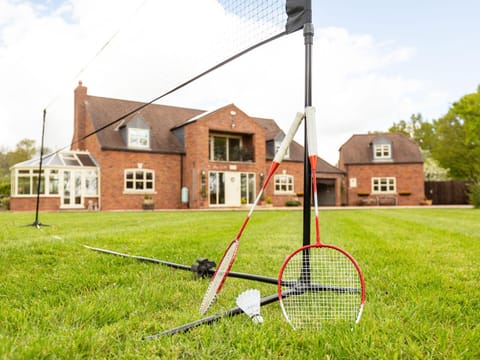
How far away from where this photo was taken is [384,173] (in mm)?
30391

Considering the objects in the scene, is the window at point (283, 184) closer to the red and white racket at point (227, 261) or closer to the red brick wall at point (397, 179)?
the red brick wall at point (397, 179)

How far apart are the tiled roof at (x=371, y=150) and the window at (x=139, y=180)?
16.9m

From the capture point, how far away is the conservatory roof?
20.8m

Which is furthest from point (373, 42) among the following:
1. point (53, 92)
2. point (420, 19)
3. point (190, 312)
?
point (190, 312)

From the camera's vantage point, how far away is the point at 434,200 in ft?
104

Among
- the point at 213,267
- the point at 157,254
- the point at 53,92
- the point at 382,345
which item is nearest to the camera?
the point at 382,345

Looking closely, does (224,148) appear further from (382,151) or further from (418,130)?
(418,130)

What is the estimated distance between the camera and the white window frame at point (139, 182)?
842 inches

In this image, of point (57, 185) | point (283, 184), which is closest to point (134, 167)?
point (57, 185)

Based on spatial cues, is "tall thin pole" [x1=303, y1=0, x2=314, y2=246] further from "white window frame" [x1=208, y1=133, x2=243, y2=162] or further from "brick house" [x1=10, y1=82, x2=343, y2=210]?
"white window frame" [x1=208, y1=133, x2=243, y2=162]

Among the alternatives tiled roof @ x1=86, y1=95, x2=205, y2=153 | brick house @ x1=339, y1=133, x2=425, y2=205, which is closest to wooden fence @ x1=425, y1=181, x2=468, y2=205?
brick house @ x1=339, y1=133, x2=425, y2=205

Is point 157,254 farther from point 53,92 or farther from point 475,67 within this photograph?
point 475,67

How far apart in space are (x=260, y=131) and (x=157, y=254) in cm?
2116

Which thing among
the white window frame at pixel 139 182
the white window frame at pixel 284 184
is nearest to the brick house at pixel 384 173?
the white window frame at pixel 284 184
